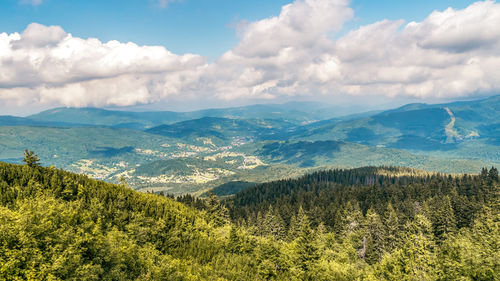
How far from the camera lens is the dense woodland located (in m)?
46.5

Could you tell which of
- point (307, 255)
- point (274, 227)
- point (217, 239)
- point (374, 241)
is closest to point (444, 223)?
point (374, 241)

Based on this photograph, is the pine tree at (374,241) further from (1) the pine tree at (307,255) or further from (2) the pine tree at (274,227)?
(2) the pine tree at (274,227)

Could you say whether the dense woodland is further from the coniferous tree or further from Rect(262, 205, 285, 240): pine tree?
Rect(262, 205, 285, 240): pine tree

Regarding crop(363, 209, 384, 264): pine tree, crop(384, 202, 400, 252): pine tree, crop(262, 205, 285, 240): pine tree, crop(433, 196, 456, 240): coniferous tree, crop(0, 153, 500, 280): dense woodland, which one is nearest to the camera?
crop(0, 153, 500, 280): dense woodland

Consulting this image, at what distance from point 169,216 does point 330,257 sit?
66.1 meters

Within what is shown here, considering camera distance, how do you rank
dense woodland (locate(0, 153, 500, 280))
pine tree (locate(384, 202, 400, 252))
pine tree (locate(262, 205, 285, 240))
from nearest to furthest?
dense woodland (locate(0, 153, 500, 280))
pine tree (locate(384, 202, 400, 252))
pine tree (locate(262, 205, 285, 240))

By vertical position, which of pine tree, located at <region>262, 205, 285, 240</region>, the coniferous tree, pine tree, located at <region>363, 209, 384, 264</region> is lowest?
pine tree, located at <region>262, 205, 285, 240</region>

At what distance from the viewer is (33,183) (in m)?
99.9

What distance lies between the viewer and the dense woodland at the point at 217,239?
46.5 meters

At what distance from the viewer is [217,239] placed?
101m

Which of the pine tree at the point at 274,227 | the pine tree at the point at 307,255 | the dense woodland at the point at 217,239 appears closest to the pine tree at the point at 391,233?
the dense woodland at the point at 217,239

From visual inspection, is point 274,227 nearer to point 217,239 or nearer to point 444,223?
point 217,239

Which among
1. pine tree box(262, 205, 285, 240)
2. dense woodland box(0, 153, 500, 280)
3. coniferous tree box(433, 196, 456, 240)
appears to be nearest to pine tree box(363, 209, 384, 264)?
dense woodland box(0, 153, 500, 280)

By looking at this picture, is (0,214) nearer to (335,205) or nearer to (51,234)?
(51,234)
